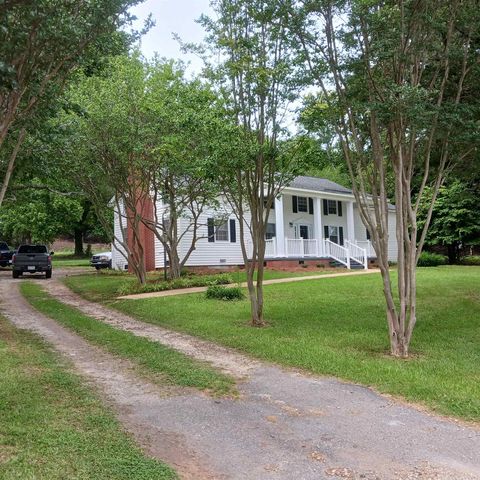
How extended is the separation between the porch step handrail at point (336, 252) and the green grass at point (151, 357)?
17302mm

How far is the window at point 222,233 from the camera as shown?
2483cm

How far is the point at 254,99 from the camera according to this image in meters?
9.54

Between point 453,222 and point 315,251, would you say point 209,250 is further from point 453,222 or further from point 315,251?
point 453,222

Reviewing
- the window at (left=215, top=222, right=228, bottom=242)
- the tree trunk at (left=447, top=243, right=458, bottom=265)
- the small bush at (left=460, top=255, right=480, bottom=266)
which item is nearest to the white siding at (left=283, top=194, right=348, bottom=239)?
the window at (left=215, top=222, right=228, bottom=242)

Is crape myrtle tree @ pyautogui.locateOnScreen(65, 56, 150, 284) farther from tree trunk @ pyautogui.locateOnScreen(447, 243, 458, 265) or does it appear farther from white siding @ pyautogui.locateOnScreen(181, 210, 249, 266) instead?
tree trunk @ pyautogui.locateOnScreen(447, 243, 458, 265)

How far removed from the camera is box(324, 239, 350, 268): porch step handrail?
2644 centimetres

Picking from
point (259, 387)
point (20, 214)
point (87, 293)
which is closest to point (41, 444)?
point (259, 387)

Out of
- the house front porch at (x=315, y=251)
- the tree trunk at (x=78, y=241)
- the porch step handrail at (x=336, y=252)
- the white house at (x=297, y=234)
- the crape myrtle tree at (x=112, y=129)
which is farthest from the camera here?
the tree trunk at (x=78, y=241)

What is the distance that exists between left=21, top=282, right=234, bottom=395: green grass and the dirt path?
323 mm

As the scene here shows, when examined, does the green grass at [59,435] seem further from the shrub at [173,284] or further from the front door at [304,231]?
the front door at [304,231]

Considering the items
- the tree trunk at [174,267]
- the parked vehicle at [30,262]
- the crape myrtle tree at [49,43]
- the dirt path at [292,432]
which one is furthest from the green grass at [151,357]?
the parked vehicle at [30,262]

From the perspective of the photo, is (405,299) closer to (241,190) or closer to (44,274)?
(241,190)

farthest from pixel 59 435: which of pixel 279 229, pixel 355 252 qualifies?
pixel 355 252

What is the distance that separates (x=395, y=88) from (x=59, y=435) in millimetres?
5976
